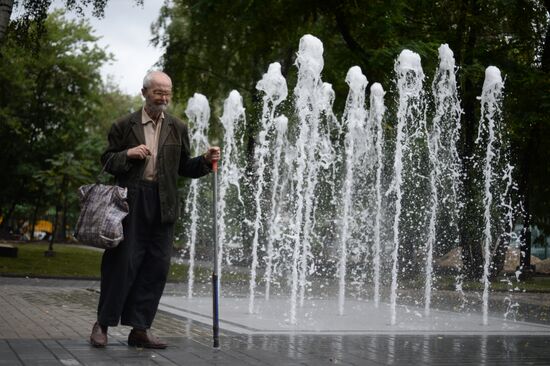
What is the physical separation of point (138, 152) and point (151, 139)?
0.39 m

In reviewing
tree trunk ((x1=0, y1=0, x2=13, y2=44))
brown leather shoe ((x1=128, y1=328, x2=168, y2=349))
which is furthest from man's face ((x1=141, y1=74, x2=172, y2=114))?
tree trunk ((x1=0, y1=0, x2=13, y2=44))

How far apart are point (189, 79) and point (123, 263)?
24.3 meters

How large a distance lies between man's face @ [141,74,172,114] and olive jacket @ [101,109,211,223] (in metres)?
0.14

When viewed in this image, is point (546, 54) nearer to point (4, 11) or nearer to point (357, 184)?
point (357, 184)

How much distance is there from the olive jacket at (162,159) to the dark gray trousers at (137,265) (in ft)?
0.29

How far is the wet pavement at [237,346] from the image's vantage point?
5699 mm

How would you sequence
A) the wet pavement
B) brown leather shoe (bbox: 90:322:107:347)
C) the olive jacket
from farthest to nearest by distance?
1. the olive jacket
2. brown leather shoe (bbox: 90:322:107:347)
3. the wet pavement

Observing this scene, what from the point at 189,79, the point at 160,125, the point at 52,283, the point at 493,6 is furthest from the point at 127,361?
the point at 189,79

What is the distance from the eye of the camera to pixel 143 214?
6.25m

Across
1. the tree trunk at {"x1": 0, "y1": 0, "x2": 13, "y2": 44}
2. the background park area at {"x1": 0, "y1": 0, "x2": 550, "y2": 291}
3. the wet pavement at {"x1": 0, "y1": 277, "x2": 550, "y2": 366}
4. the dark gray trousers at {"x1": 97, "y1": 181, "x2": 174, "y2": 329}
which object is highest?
the background park area at {"x1": 0, "y1": 0, "x2": 550, "y2": 291}

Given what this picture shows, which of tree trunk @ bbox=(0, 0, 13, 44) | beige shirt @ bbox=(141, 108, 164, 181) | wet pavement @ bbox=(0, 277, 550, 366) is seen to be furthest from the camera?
tree trunk @ bbox=(0, 0, 13, 44)

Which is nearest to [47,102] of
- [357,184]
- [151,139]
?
[357,184]

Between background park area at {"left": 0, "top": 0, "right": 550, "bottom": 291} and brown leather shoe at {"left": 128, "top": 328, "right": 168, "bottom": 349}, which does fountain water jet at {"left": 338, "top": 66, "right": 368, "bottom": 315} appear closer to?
background park area at {"left": 0, "top": 0, "right": 550, "bottom": 291}

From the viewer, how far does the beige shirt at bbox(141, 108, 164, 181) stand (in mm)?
6336
